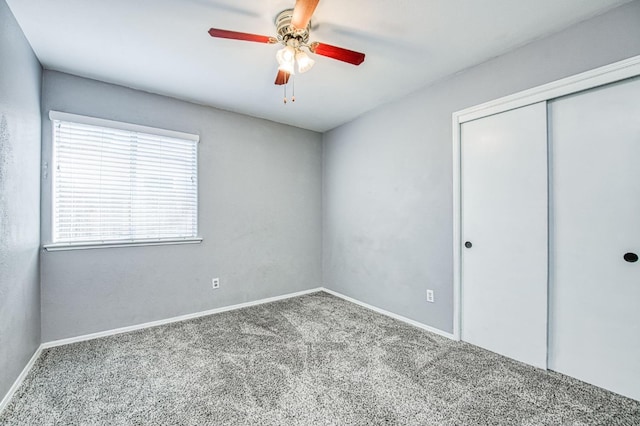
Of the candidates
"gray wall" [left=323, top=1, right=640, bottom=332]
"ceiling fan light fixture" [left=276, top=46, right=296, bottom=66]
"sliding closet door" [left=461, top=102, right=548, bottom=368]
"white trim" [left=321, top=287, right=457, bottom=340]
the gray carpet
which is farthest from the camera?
"white trim" [left=321, top=287, right=457, bottom=340]

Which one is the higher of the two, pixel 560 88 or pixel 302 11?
pixel 302 11

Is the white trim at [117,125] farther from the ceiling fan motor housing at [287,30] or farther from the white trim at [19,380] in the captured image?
the white trim at [19,380]

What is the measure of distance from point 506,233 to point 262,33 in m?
2.45

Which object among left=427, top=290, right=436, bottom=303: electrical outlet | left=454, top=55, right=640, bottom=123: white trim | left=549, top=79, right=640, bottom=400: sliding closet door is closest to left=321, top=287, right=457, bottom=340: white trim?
left=427, top=290, right=436, bottom=303: electrical outlet

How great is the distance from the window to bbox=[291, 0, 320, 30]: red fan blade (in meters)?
2.09

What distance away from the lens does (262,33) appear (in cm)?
199

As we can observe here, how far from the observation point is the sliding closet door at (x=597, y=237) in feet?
5.59

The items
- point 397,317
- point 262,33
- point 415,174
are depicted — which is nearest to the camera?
point 262,33

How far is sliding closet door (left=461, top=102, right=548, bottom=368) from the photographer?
6.79 feet

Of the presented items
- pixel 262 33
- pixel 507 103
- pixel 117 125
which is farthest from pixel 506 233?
pixel 117 125

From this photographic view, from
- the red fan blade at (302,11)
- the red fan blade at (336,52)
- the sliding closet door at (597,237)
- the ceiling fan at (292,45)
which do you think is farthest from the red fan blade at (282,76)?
the sliding closet door at (597,237)

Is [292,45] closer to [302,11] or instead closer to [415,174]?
[302,11]

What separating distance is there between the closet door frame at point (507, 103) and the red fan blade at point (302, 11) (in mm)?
1709

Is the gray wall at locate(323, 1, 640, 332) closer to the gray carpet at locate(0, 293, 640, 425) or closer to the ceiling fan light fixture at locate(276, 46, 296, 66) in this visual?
the gray carpet at locate(0, 293, 640, 425)
